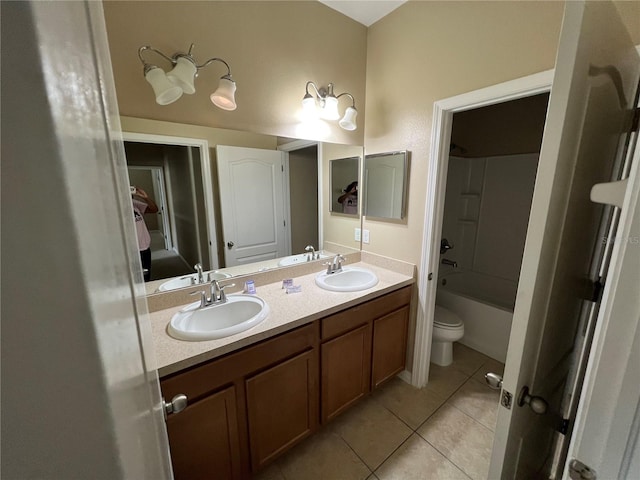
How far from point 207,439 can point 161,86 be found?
150cm

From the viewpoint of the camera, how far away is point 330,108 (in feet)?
5.61

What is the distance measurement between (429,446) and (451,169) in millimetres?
2669

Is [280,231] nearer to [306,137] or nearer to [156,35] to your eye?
[306,137]

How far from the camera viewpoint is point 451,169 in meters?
3.00

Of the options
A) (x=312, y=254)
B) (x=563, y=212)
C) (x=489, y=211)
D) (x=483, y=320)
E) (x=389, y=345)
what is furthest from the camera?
(x=489, y=211)

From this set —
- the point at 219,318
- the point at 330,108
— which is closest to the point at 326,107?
the point at 330,108

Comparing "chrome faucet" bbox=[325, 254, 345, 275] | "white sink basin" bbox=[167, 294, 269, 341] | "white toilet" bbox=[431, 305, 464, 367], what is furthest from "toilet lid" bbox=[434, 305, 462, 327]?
"white sink basin" bbox=[167, 294, 269, 341]

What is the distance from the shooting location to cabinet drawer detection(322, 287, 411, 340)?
142cm

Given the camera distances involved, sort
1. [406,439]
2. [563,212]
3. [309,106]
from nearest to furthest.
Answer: [563,212] < [406,439] < [309,106]

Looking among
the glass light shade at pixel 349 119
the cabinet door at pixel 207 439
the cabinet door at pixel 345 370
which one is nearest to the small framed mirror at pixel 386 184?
the glass light shade at pixel 349 119

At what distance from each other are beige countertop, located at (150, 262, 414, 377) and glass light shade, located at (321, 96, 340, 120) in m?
1.12

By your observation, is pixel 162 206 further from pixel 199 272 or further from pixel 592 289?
pixel 592 289

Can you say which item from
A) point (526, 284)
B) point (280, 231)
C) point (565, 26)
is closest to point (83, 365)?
point (526, 284)

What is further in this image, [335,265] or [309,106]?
[335,265]
